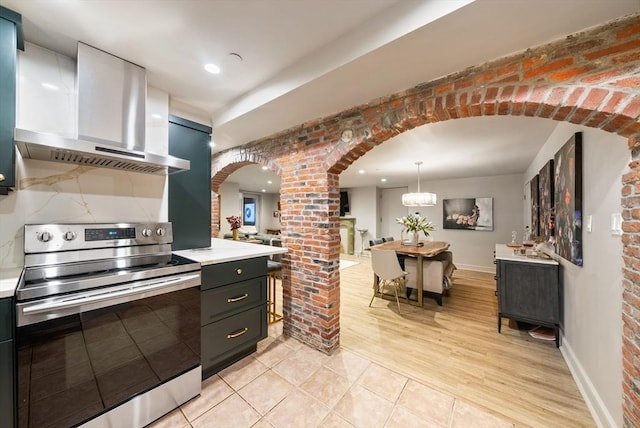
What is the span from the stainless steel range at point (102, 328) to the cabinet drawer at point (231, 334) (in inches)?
4.4

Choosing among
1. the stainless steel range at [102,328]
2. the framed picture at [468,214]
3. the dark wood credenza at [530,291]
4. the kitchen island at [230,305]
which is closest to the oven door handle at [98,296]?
the stainless steel range at [102,328]

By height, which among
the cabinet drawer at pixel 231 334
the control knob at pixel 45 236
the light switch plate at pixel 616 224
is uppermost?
the light switch plate at pixel 616 224

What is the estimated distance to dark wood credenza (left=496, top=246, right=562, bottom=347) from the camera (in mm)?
2373

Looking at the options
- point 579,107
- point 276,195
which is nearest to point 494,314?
point 579,107

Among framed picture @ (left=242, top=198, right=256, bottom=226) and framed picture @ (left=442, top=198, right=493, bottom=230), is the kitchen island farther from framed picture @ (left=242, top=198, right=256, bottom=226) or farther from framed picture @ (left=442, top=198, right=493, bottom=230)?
framed picture @ (left=242, top=198, right=256, bottom=226)

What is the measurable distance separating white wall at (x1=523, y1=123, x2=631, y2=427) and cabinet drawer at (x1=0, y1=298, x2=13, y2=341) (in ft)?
10.3

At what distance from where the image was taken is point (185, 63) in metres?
1.80

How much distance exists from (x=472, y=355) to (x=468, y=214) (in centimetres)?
456

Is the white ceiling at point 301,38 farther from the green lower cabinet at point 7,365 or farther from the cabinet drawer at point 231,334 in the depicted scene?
the cabinet drawer at point 231,334

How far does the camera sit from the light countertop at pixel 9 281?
103 cm

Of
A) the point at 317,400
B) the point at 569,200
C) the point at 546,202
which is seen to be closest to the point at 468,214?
the point at 546,202

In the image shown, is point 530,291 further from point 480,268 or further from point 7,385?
point 7,385

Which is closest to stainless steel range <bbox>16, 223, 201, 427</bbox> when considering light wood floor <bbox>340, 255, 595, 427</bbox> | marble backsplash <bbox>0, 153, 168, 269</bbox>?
marble backsplash <bbox>0, 153, 168, 269</bbox>

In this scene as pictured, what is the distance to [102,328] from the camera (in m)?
1.26
